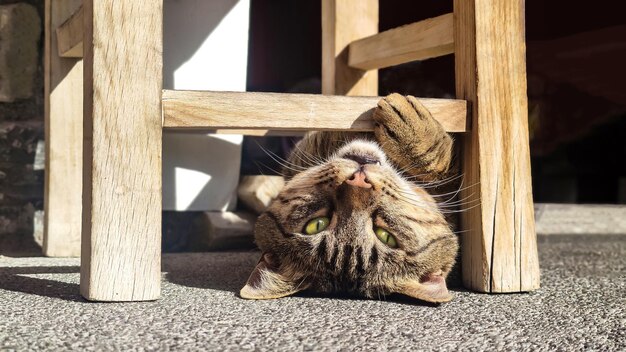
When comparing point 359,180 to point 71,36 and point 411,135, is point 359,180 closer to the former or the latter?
point 411,135

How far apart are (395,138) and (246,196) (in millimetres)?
996

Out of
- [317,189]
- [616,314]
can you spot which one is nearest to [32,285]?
[317,189]

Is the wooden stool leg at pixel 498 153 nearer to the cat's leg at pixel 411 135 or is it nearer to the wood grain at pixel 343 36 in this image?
the cat's leg at pixel 411 135

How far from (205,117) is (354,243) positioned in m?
0.44

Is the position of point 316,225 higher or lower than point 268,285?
higher

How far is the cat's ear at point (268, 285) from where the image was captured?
62.7 inches

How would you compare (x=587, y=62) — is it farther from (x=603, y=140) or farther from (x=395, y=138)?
(x=395, y=138)

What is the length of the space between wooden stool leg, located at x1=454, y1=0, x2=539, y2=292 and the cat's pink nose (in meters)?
0.30

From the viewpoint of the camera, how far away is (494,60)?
1742 millimetres

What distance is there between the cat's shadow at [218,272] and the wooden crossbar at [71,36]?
682 millimetres

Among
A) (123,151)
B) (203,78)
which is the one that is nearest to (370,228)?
(123,151)

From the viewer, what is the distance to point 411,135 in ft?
5.60

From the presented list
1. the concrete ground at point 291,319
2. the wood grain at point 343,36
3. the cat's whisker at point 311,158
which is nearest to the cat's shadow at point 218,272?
the concrete ground at point 291,319

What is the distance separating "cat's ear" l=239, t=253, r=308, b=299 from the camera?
159cm
